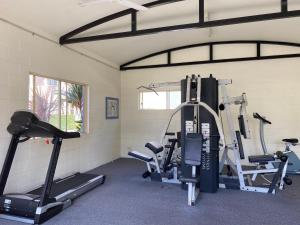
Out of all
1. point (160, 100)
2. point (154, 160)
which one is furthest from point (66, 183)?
point (160, 100)

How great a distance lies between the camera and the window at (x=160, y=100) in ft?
21.3

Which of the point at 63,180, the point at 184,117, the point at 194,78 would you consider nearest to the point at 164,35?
the point at 194,78

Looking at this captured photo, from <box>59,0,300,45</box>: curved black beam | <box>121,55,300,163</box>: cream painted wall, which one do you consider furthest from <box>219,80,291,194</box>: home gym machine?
<box>121,55,300,163</box>: cream painted wall

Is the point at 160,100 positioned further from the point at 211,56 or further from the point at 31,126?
the point at 31,126

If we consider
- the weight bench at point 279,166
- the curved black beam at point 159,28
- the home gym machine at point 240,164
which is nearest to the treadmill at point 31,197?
the curved black beam at point 159,28

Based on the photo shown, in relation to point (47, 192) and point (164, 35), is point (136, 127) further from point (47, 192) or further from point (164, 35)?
point (47, 192)

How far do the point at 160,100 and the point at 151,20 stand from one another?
8.68 ft

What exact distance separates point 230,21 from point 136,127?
4.02 metres

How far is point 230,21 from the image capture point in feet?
11.5

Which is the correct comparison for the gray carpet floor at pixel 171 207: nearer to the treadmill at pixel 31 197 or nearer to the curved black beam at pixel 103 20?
the treadmill at pixel 31 197

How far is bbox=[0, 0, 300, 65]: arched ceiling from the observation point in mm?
3528

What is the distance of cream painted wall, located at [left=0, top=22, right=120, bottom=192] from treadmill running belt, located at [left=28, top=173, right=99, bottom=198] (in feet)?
0.49

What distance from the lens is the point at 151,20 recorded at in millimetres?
4383

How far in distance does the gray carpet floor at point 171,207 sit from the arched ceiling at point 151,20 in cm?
279
